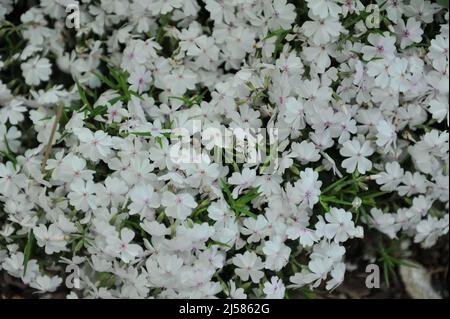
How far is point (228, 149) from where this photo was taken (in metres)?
1.40

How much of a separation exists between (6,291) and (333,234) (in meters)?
0.78

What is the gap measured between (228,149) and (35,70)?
49cm

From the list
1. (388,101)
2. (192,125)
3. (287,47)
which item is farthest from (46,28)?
(388,101)

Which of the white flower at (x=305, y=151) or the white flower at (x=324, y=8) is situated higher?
the white flower at (x=324, y=8)

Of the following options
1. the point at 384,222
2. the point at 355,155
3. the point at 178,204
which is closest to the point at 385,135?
the point at 355,155

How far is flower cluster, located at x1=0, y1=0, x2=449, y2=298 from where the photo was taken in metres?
1.38

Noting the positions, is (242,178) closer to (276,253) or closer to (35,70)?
(276,253)

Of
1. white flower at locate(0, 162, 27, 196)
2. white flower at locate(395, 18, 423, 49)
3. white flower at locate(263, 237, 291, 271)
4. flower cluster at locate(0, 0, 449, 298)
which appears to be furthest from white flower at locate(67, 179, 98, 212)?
white flower at locate(395, 18, 423, 49)

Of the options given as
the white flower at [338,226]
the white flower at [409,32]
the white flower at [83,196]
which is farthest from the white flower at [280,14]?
the white flower at [83,196]

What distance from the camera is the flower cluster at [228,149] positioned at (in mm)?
1378

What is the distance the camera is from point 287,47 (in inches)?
57.0

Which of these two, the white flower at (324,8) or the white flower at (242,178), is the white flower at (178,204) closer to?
the white flower at (242,178)

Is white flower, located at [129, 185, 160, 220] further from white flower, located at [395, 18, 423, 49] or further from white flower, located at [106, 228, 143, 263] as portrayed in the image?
white flower, located at [395, 18, 423, 49]

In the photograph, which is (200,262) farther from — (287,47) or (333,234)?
(287,47)
